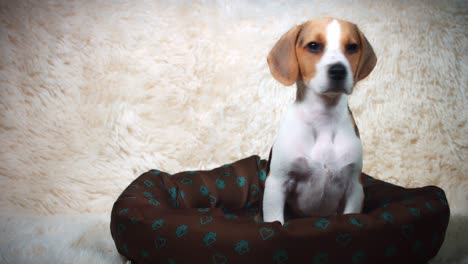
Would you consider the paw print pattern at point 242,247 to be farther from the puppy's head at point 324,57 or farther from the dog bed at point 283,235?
the puppy's head at point 324,57

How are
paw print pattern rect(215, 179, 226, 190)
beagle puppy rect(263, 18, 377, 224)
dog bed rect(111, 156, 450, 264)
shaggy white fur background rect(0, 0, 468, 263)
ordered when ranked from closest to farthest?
dog bed rect(111, 156, 450, 264) < beagle puppy rect(263, 18, 377, 224) < paw print pattern rect(215, 179, 226, 190) < shaggy white fur background rect(0, 0, 468, 263)

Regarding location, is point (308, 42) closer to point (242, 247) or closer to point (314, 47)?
point (314, 47)

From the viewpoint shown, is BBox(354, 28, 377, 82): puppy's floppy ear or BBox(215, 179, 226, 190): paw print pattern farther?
BBox(215, 179, 226, 190): paw print pattern

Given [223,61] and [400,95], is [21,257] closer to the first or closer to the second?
[223,61]

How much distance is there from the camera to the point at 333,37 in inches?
56.7

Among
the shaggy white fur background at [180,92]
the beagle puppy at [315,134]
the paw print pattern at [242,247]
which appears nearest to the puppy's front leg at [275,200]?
the beagle puppy at [315,134]

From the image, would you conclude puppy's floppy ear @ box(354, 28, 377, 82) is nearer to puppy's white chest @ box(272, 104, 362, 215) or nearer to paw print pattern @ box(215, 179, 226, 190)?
puppy's white chest @ box(272, 104, 362, 215)

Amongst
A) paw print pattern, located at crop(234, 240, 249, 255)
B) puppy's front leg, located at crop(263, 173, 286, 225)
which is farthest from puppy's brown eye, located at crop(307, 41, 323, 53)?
paw print pattern, located at crop(234, 240, 249, 255)

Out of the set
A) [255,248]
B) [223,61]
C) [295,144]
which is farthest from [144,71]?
[255,248]

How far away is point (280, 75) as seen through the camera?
5.02 feet

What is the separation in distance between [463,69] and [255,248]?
181cm

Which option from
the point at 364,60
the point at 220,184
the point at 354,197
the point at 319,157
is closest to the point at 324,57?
the point at 364,60

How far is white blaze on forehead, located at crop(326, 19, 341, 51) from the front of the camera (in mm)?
1434

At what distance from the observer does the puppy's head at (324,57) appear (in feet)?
4.57
